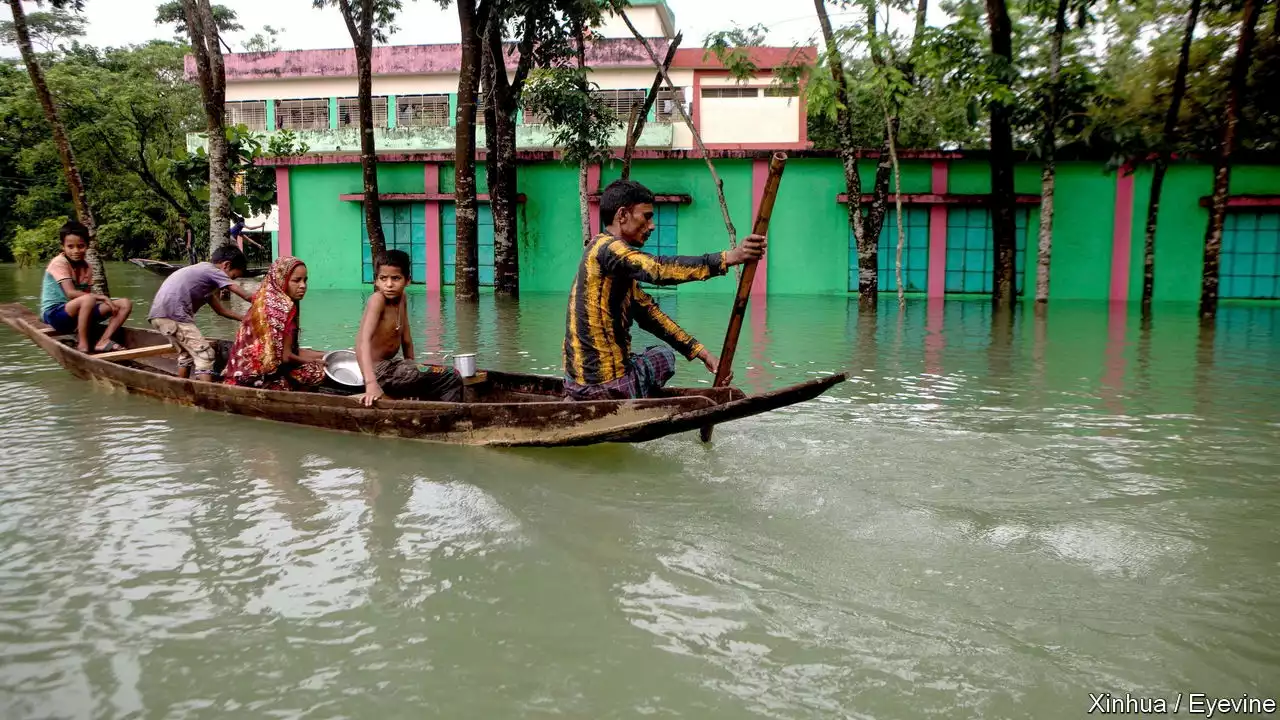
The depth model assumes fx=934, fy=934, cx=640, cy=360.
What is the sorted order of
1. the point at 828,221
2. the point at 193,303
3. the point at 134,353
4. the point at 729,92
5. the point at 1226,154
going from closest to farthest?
the point at 193,303 < the point at 134,353 < the point at 1226,154 < the point at 828,221 < the point at 729,92

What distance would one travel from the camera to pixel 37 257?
101 ft

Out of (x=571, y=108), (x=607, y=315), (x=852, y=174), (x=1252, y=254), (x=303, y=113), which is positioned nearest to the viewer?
(x=607, y=315)

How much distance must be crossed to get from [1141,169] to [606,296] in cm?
1513

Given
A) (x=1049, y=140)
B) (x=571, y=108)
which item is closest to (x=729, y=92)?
(x=571, y=108)

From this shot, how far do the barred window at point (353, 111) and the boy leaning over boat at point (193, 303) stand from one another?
2270cm

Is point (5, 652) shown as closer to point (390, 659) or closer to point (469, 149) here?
point (390, 659)

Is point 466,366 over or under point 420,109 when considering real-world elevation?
under

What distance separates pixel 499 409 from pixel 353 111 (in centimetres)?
2674

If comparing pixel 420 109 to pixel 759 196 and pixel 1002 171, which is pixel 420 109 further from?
pixel 1002 171

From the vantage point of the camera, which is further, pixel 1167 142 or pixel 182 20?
pixel 182 20

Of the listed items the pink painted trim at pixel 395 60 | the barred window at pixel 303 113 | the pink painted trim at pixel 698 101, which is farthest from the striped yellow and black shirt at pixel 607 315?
the barred window at pixel 303 113

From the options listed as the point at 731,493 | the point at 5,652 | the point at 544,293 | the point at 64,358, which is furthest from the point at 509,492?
the point at 544,293

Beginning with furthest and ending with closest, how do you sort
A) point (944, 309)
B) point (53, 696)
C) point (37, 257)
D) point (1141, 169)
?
point (37, 257)
point (1141, 169)
point (944, 309)
point (53, 696)

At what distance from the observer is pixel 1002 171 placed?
1441cm
